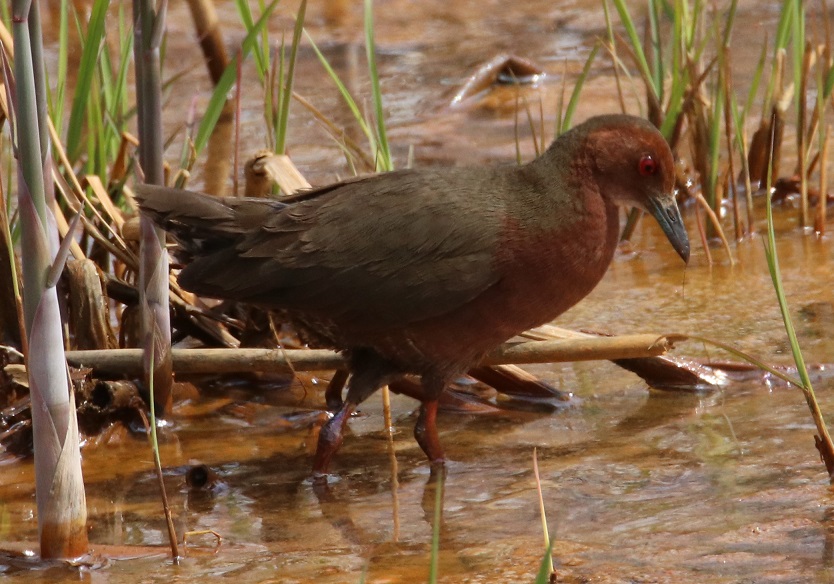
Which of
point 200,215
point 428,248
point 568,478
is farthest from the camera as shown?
point 200,215

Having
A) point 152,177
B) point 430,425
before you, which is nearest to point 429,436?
point 430,425

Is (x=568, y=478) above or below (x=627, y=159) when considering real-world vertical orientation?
below

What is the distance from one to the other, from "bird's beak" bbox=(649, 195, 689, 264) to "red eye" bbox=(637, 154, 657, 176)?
96 mm

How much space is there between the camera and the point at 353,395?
3773mm

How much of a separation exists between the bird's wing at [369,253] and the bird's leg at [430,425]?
27 centimetres

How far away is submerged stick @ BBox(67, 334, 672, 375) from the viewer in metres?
3.85

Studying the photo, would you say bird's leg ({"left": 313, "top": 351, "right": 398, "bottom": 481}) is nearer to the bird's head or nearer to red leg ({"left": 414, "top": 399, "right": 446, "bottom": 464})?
red leg ({"left": 414, "top": 399, "right": 446, "bottom": 464})

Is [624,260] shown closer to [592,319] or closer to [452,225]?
[592,319]

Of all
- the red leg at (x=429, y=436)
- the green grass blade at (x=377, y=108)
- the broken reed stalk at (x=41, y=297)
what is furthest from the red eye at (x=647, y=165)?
the broken reed stalk at (x=41, y=297)

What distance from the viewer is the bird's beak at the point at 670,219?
12.5ft

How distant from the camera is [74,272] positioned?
4.09 metres

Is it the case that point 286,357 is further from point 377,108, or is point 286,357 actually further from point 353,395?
point 377,108

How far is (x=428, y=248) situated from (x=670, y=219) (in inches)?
31.0

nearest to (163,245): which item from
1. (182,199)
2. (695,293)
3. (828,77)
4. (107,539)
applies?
(182,199)
